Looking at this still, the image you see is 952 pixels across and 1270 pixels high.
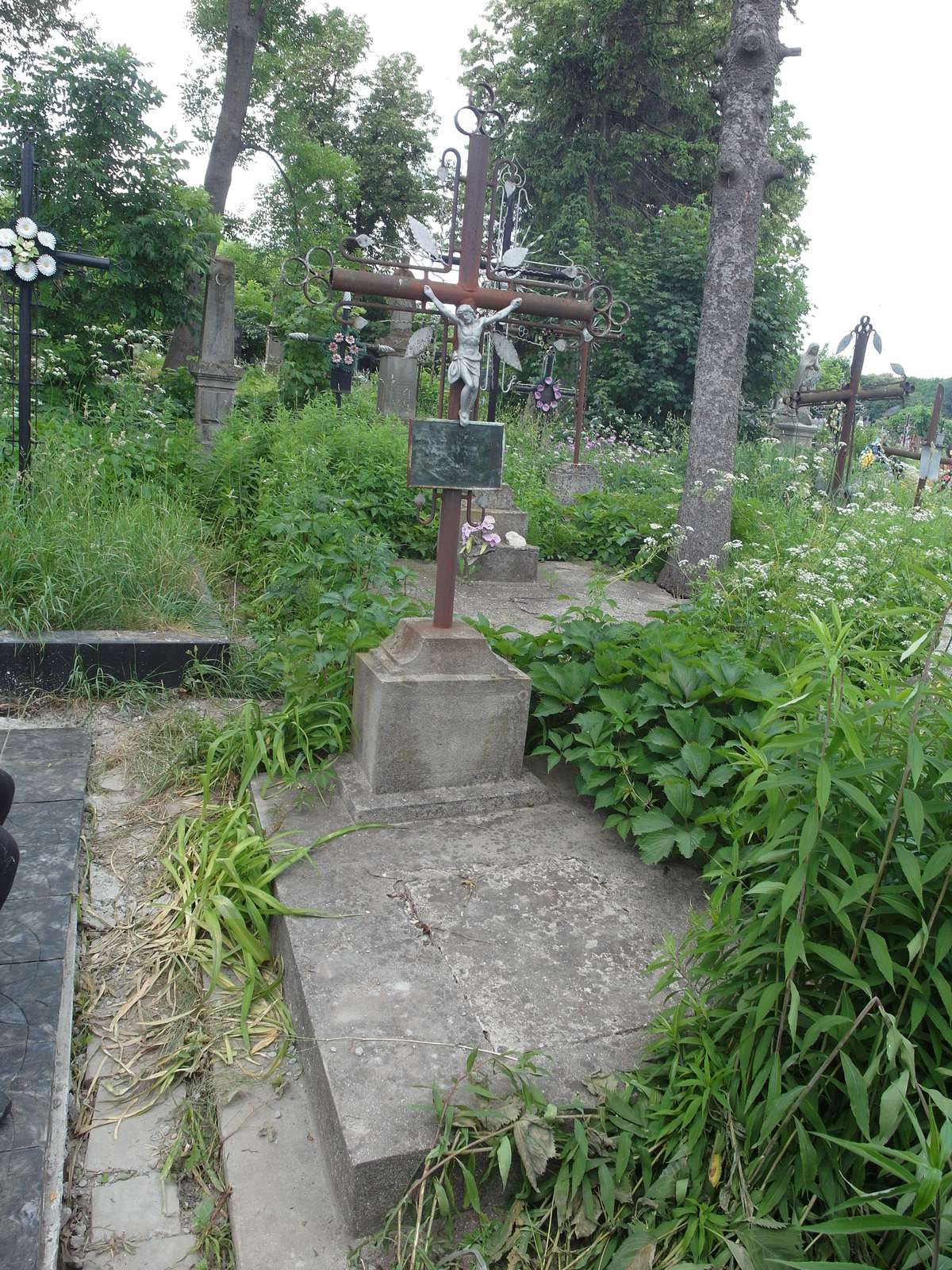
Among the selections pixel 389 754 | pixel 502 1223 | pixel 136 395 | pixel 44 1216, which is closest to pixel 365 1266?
pixel 502 1223

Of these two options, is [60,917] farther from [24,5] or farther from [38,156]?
[24,5]

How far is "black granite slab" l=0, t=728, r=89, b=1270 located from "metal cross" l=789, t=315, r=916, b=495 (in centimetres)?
681

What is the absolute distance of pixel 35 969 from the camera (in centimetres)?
219

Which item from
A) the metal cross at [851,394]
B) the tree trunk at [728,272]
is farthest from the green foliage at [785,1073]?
the metal cross at [851,394]

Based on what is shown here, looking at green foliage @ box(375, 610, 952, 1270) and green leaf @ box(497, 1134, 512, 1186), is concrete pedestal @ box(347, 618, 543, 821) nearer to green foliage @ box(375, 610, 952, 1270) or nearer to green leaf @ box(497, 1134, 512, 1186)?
green foliage @ box(375, 610, 952, 1270)

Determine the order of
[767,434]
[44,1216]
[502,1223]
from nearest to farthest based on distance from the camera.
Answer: [44,1216], [502,1223], [767,434]

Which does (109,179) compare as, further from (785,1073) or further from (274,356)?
(785,1073)

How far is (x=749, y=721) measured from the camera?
2717 mm

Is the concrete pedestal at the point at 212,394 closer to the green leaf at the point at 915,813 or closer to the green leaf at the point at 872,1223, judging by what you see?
the green leaf at the point at 915,813

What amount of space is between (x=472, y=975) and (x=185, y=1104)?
0.73 m

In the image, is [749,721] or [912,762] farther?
[749,721]

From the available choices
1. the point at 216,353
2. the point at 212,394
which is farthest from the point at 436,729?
the point at 216,353

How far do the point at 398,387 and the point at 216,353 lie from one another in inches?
80.3

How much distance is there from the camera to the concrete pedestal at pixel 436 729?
9.71 ft
